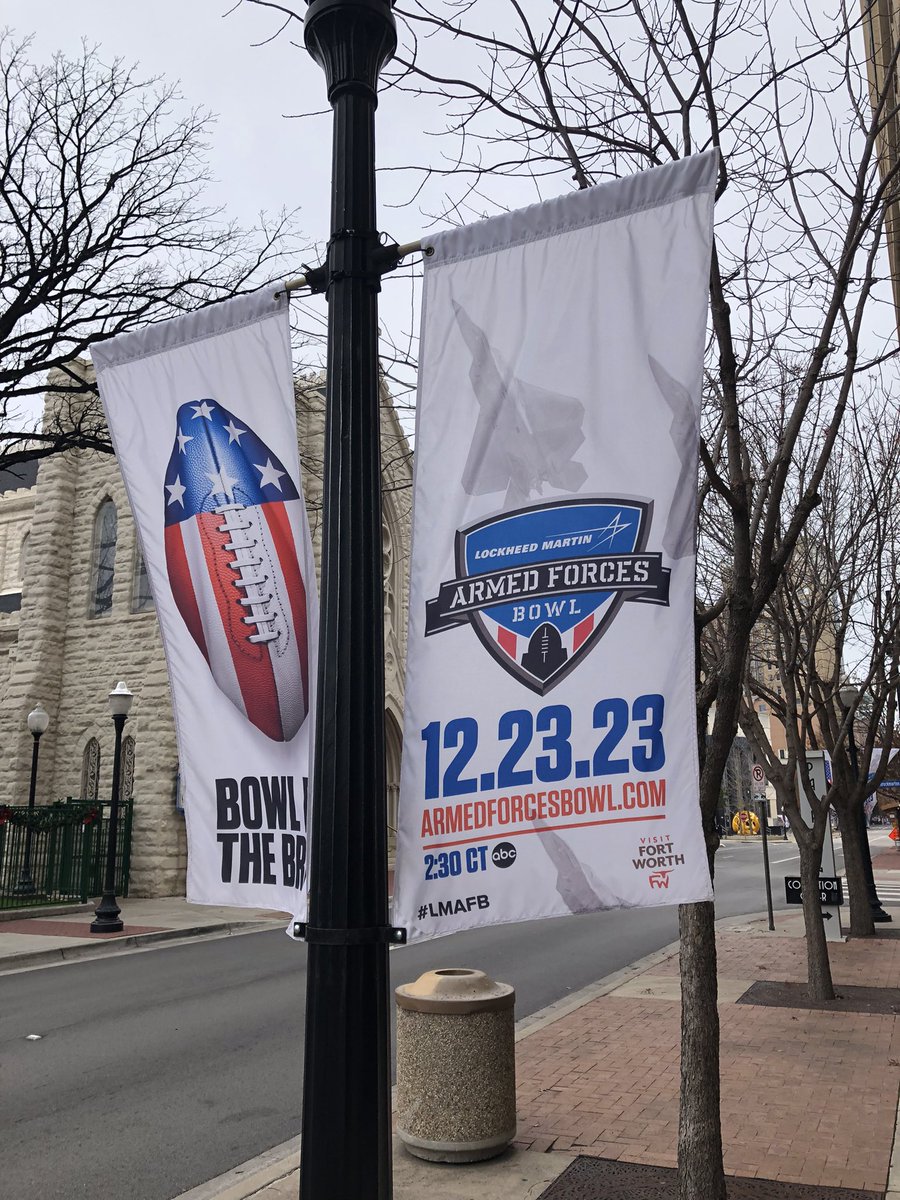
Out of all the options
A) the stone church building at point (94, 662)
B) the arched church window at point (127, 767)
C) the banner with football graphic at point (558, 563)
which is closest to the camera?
the banner with football graphic at point (558, 563)

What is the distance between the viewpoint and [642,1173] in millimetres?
5039

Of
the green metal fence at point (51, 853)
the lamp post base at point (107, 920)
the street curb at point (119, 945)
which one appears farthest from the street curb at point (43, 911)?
the street curb at point (119, 945)

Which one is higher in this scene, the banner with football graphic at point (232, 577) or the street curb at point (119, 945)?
the banner with football graphic at point (232, 577)

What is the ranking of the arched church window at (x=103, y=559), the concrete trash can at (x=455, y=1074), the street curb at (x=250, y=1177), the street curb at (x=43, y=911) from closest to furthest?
the street curb at (x=250, y=1177), the concrete trash can at (x=455, y=1074), the street curb at (x=43, y=911), the arched church window at (x=103, y=559)

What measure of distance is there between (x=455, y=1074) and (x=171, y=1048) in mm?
4039

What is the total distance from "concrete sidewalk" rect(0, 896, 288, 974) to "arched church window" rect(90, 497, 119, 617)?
706 centimetres

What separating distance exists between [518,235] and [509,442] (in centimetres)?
65

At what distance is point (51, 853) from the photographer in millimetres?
19594

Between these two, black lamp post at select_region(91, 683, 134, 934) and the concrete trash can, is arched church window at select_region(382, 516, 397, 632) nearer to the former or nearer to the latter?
black lamp post at select_region(91, 683, 134, 934)

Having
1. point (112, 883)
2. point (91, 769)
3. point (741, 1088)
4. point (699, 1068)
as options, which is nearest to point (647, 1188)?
point (699, 1068)

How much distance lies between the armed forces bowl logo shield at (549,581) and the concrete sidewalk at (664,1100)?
3.34 metres

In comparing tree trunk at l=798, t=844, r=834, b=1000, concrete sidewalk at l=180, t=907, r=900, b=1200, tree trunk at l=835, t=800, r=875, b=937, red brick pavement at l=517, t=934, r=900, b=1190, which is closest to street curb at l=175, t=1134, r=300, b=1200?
concrete sidewalk at l=180, t=907, r=900, b=1200

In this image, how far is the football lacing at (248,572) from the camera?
3.17 meters

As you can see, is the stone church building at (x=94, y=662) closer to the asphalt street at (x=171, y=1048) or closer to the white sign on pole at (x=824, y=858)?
the asphalt street at (x=171, y=1048)
